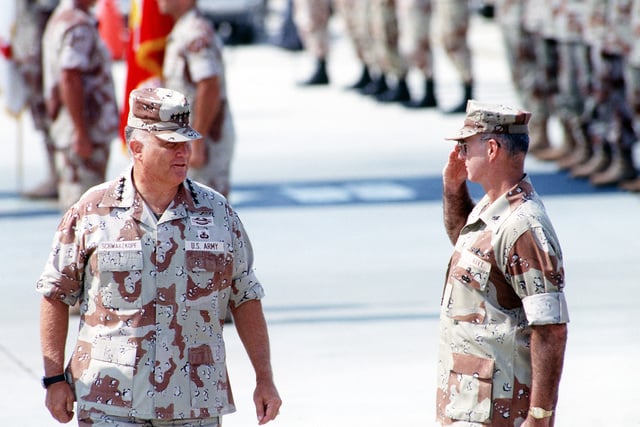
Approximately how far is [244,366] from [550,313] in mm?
3584

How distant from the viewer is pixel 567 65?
13.3m

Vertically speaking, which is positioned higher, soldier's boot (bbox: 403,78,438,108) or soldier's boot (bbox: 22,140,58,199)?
soldier's boot (bbox: 22,140,58,199)

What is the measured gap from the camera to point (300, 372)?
7.46 meters

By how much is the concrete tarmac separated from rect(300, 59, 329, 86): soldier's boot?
2.74 m

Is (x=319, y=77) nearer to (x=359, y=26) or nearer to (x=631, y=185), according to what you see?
(x=359, y=26)

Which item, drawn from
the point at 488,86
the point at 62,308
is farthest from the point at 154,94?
the point at 488,86

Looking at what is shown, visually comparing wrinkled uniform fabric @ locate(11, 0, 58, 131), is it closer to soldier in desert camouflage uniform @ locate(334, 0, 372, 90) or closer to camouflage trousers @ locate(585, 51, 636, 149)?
camouflage trousers @ locate(585, 51, 636, 149)

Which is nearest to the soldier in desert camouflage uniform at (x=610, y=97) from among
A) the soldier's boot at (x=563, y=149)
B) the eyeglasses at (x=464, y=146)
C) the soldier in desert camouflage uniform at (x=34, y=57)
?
the soldier's boot at (x=563, y=149)

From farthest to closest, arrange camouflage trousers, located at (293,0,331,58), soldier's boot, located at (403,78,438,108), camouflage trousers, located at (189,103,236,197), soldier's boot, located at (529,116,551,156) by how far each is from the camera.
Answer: camouflage trousers, located at (293,0,331,58) → soldier's boot, located at (403,78,438,108) → soldier's boot, located at (529,116,551,156) → camouflage trousers, located at (189,103,236,197)

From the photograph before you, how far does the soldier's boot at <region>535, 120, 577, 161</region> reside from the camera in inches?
544

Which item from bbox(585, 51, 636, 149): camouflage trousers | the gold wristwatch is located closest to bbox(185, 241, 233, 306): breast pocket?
the gold wristwatch

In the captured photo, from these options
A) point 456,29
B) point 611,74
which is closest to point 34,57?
point 611,74

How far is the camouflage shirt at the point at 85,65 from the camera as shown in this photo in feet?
28.6

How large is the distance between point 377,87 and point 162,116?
50.8 feet
